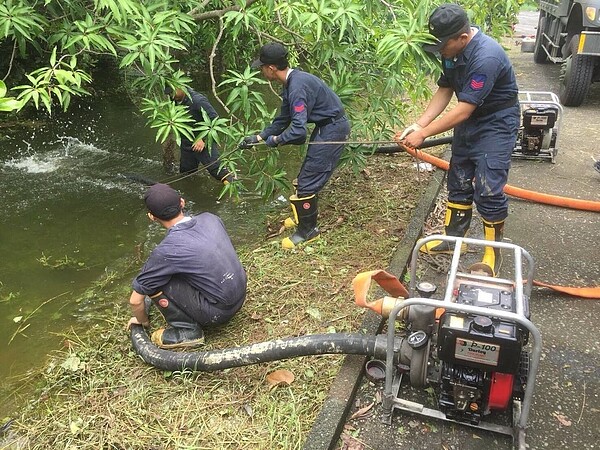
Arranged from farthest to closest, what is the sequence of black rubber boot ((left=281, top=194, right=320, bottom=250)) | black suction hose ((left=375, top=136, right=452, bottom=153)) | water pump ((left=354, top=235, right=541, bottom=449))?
1. black suction hose ((left=375, top=136, right=452, bottom=153))
2. black rubber boot ((left=281, top=194, right=320, bottom=250))
3. water pump ((left=354, top=235, right=541, bottom=449))

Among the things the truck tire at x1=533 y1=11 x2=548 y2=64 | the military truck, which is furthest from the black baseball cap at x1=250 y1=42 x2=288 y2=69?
the truck tire at x1=533 y1=11 x2=548 y2=64

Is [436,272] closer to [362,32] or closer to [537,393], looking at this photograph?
[537,393]

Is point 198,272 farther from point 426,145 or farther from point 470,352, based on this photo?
point 426,145

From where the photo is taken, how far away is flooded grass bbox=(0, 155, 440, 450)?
282 centimetres

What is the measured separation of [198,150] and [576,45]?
5889 millimetres

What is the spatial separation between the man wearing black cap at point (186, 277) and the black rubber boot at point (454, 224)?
1646 millimetres

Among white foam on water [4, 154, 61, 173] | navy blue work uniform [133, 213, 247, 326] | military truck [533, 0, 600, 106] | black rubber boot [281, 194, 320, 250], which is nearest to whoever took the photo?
navy blue work uniform [133, 213, 247, 326]

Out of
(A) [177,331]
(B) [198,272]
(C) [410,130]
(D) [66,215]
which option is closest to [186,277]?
(B) [198,272]

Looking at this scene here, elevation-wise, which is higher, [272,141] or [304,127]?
[304,127]

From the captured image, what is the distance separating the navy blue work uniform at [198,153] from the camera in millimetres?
5336

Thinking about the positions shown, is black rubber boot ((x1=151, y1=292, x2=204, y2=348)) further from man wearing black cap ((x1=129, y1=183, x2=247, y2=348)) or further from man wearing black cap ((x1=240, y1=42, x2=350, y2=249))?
man wearing black cap ((x1=240, y1=42, x2=350, y2=249))

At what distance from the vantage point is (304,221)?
4695 mm

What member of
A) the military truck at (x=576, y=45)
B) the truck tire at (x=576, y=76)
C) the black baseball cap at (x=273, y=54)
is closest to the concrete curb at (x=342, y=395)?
the black baseball cap at (x=273, y=54)

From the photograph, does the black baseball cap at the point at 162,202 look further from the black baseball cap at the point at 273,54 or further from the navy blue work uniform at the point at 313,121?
the black baseball cap at the point at 273,54
